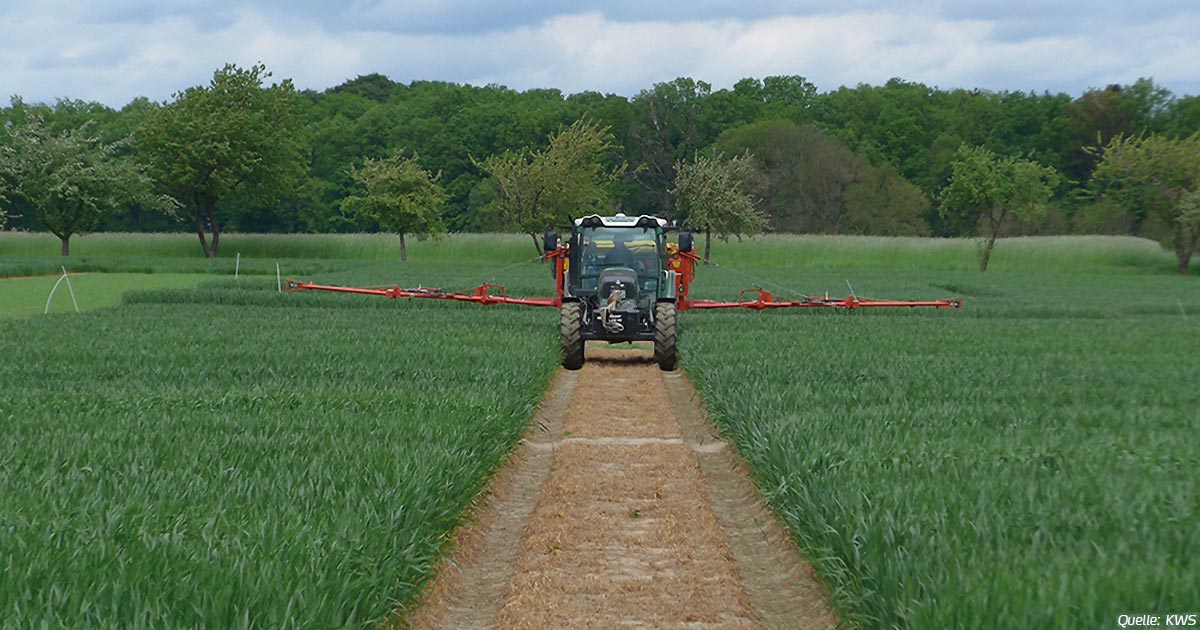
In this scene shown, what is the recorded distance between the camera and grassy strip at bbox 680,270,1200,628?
217 inches

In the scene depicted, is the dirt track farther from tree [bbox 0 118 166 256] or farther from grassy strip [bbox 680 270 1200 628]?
tree [bbox 0 118 166 256]

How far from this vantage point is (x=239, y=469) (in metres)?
8.21

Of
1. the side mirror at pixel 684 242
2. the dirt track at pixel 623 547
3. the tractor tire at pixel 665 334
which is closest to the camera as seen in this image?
the dirt track at pixel 623 547

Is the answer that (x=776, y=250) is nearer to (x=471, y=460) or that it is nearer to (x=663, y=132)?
(x=663, y=132)

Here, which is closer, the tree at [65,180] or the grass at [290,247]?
the tree at [65,180]

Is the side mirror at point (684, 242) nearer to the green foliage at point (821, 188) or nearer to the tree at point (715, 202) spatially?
the tree at point (715, 202)

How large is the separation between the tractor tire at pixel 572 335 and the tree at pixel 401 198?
40945 millimetres

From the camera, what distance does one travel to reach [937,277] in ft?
170

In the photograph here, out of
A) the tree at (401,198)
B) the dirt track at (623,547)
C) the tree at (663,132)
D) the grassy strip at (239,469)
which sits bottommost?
the dirt track at (623,547)

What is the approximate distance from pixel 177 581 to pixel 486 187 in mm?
77629

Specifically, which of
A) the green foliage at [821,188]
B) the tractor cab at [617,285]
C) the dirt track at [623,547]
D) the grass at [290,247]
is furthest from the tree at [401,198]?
the dirt track at [623,547]

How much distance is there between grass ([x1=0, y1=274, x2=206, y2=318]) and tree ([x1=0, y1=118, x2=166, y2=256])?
38.0 ft

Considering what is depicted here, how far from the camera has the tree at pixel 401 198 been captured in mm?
58844

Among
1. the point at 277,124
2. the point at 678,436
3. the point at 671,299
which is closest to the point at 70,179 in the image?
the point at 277,124
